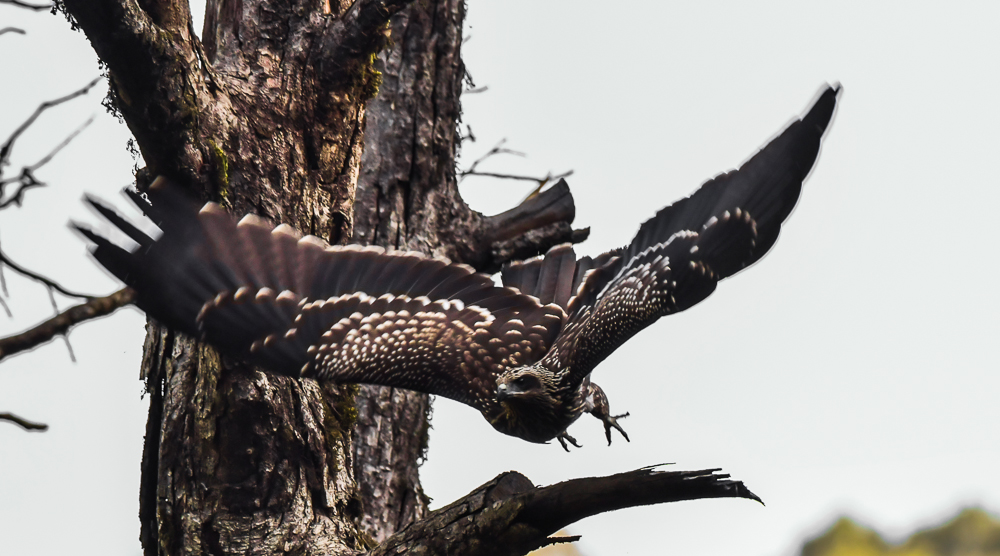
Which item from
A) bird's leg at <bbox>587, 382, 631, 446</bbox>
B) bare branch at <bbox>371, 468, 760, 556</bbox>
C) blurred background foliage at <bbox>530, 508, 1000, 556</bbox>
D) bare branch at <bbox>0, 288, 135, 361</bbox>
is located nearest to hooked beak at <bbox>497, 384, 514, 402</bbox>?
bird's leg at <bbox>587, 382, 631, 446</bbox>

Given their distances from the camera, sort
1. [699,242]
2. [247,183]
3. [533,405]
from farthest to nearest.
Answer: [533,405] → [699,242] → [247,183]

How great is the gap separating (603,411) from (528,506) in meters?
1.79

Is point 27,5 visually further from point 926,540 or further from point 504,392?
point 926,540

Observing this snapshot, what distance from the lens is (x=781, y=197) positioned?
8.80ft

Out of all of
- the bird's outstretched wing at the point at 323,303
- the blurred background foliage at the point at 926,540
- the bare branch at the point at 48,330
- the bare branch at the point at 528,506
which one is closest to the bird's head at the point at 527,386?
the bird's outstretched wing at the point at 323,303

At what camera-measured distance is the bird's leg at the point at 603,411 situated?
3603 millimetres

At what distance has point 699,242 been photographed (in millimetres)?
→ 2844

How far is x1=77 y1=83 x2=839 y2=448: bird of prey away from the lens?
8.23 ft

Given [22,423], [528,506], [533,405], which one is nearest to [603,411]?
[533,405]

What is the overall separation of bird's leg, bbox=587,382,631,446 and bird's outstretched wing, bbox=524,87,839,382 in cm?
45

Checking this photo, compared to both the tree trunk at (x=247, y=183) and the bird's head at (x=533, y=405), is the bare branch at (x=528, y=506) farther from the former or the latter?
the bird's head at (x=533, y=405)

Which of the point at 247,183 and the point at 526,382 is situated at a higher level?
the point at 247,183

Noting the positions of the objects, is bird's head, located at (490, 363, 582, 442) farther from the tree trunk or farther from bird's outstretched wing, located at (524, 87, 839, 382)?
the tree trunk

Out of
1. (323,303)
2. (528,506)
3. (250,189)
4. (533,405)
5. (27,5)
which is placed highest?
(27,5)
